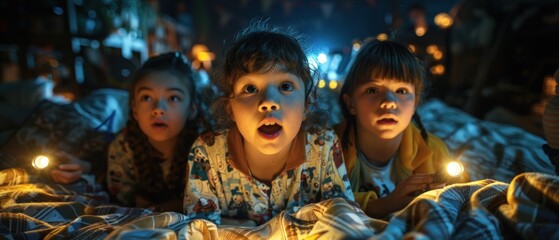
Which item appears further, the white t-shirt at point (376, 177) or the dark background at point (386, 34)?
the dark background at point (386, 34)

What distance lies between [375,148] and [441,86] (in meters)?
2.81

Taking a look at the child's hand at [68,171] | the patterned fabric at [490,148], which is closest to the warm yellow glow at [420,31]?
the patterned fabric at [490,148]

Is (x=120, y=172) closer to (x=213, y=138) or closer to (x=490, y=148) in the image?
(x=213, y=138)

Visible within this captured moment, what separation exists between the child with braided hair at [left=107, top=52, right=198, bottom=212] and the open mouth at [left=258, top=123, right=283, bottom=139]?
1.52 feet

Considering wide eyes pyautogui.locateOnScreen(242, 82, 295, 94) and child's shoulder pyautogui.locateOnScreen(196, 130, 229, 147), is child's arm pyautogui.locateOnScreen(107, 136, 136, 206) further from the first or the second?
wide eyes pyautogui.locateOnScreen(242, 82, 295, 94)

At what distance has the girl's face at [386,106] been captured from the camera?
1114 millimetres

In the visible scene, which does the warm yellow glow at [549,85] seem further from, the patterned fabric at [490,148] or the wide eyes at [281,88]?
the wide eyes at [281,88]

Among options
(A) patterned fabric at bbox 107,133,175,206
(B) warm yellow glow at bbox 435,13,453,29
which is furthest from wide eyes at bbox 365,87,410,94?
(B) warm yellow glow at bbox 435,13,453,29

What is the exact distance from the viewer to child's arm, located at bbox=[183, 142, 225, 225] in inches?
39.6

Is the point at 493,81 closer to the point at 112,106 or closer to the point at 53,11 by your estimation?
the point at 112,106

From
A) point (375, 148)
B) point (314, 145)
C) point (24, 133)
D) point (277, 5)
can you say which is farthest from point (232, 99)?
point (277, 5)

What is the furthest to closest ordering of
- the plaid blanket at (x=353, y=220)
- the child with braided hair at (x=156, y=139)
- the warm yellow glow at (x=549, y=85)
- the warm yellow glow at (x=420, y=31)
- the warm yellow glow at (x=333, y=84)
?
the warm yellow glow at (x=420, y=31) → the warm yellow glow at (x=333, y=84) → the warm yellow glow at (x=549, y=85) → the child with braided hair at (x=156, y=139) → the plaid blanket at (x=353, y=220)

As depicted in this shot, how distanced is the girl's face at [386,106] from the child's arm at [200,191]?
58 centimetres

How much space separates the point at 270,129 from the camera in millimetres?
930
